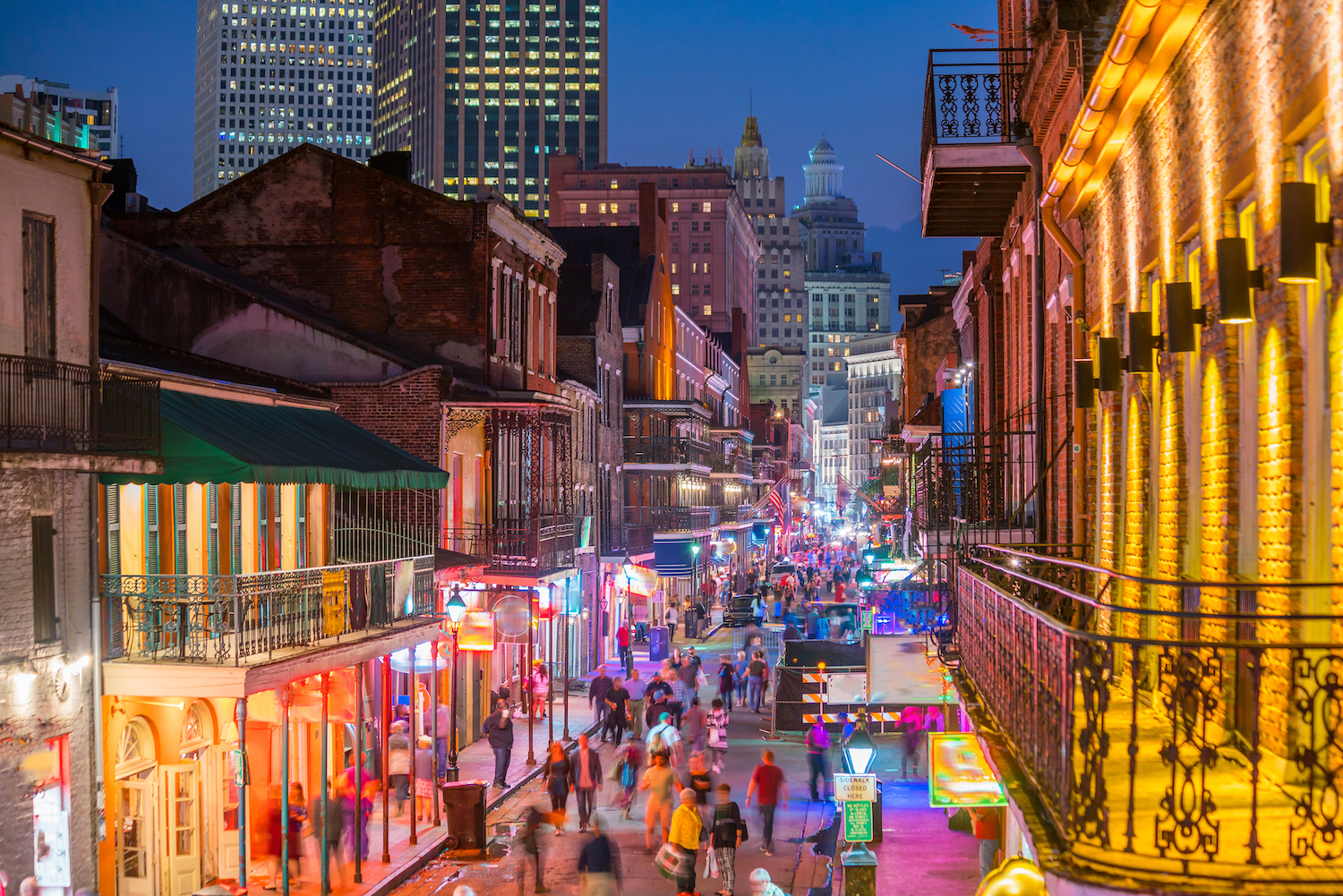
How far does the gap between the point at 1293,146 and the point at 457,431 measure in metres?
23.2

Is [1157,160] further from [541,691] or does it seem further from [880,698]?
[541,691]

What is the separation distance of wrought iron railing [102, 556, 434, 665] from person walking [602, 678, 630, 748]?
9.34m

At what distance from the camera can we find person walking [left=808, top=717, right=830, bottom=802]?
2191 centimetres

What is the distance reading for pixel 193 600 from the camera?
15500 mm

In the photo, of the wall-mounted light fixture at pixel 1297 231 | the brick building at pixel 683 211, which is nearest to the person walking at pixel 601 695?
the wall-mounted light fixture at pixel 1297 231

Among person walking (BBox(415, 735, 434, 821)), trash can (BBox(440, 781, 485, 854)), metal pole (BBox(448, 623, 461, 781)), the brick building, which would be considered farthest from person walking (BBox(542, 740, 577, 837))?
the brick building

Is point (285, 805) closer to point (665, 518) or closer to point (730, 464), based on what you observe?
point (665, 518)

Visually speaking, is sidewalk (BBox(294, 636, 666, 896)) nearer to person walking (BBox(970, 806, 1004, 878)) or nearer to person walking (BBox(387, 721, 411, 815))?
person walking (BBox(387, 721, 411, 815))

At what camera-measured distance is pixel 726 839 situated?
1570cm

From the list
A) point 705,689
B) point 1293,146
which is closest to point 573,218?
point 705,689

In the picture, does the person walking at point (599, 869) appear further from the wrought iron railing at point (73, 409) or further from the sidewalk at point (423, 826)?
the wrought iron railing at point (73, 409)

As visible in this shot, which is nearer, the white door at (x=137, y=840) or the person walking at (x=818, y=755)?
the white door at (x=137, y=840)

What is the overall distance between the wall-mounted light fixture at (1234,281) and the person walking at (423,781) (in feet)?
51.0

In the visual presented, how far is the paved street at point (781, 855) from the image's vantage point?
661 inches
